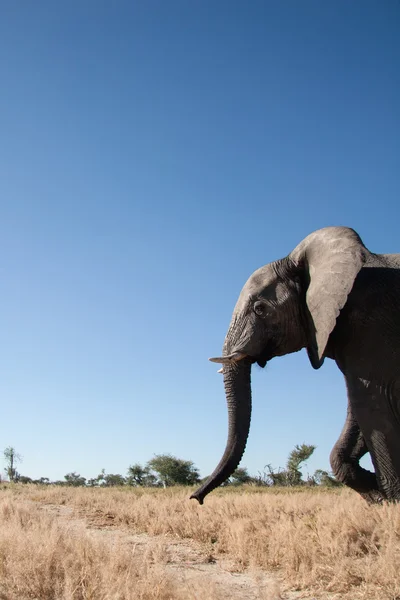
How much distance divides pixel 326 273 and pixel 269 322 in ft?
4.26

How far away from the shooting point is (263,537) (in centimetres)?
745

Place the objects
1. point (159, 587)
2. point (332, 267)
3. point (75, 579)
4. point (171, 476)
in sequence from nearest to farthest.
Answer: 1. point (159, 587)
2. point (75, 579)
3. point (332, 267)
4. point (171, 476)

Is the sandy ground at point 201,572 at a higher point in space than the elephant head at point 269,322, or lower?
lower

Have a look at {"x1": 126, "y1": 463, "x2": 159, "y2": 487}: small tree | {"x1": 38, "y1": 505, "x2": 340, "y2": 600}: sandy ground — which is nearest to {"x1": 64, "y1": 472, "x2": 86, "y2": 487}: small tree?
{"x1": 126, "y1": 463, "x2": 159, "y2": 487}: small tree

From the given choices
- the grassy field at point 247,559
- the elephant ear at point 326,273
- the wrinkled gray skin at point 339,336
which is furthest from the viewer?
the elephant ear at point 326,273

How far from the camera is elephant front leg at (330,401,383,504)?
315 inches

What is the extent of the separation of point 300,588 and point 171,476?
1597 inches

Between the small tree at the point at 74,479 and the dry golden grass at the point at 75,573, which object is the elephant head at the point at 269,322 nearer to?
the dry golden grass at the point at 75,573

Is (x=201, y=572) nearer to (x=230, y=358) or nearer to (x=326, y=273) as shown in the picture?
(x=230, y=358)

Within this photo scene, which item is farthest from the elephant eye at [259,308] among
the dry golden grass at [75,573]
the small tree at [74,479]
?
the small tree at [74,479]

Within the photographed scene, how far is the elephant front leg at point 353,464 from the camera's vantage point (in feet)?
26.3

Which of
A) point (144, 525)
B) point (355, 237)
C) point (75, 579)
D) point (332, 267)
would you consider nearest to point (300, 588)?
point (75, 579)

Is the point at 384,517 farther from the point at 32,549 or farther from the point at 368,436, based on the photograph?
Result: the point at 32,549

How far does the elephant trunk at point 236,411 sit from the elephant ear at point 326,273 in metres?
1.06
